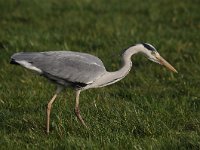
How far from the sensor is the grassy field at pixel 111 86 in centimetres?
639

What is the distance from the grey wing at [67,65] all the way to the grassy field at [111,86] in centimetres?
51

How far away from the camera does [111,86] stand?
8.93 meters

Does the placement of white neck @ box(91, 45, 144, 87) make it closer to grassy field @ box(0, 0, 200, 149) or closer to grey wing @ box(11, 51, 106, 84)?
grey wing @ box(11, 51, 106, 84)

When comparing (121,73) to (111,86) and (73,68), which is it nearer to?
(73,68)

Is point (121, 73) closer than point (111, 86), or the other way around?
point (121, 73)

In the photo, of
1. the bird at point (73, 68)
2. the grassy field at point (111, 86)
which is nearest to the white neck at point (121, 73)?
the bird at point (73, 68)

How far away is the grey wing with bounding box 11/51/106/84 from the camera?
22.0 ft

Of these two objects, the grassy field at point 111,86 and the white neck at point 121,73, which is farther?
the white neck at point 121,73

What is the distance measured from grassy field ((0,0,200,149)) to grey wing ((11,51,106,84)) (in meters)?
0.51

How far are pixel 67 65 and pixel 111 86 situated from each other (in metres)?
2.19

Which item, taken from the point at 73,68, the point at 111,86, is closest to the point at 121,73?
the point at 73,68

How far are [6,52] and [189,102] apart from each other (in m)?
3.82

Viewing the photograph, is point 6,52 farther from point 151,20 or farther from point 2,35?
point 151,20

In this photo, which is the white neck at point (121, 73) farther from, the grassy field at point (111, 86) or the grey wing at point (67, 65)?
the grassy field at point (111, 86)
